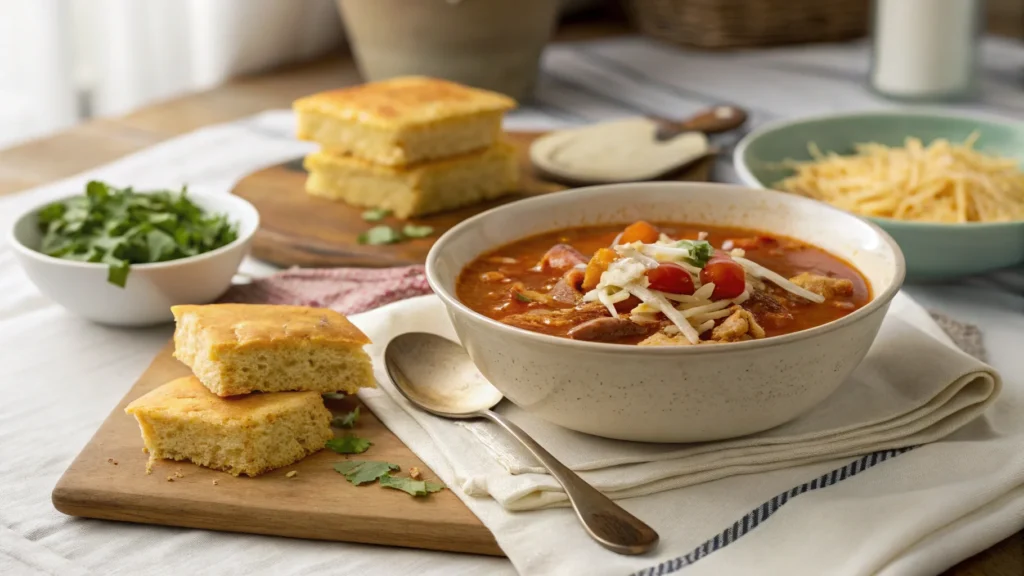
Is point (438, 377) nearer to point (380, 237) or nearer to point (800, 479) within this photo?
point (800, 479)

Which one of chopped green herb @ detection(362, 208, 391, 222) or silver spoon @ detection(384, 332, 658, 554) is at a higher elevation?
silver spoon @ detection(384, 332, 658, 554)

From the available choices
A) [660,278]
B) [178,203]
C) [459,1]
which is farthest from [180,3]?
[660,278]

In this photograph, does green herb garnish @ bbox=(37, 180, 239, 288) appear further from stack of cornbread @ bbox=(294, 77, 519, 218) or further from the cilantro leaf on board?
stack of cornbread @ bbox=(294, 77, 519, 218)

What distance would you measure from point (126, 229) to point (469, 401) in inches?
44.5

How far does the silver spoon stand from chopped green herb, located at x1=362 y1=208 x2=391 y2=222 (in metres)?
1.07

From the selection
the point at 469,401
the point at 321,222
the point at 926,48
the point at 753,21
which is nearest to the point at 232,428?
the point at 469,401

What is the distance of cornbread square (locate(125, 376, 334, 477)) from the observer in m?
2.14

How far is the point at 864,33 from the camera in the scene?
593 centimetres

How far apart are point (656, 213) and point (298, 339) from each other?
96cm

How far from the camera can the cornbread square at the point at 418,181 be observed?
358 centimetres

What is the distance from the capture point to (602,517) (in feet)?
6.36

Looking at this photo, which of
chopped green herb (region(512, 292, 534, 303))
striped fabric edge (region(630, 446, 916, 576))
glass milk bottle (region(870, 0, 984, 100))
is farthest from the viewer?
glass milk bottle (region(870, 0, 984, 100))

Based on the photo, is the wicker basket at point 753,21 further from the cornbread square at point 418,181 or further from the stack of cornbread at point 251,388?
the stack of cornbread at point 251,388

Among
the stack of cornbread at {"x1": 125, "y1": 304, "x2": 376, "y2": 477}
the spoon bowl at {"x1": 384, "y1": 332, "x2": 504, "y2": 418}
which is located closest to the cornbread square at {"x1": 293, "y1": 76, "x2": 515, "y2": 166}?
the spoon bowl at {"x1": 384, "y1": 332, "x2": 504, "y2": 418}
